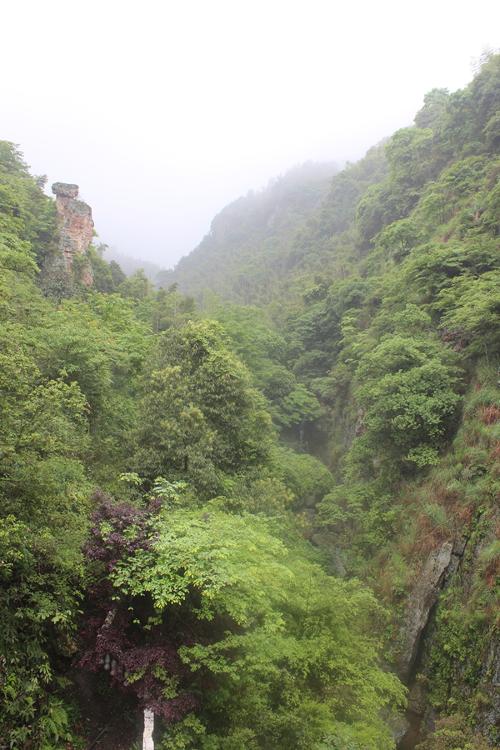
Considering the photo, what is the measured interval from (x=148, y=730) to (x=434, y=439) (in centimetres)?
1074

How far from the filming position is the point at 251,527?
9.27m

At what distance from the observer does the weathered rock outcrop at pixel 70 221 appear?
1152 inches

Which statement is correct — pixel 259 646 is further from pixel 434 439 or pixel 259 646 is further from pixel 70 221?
pixel 70 221

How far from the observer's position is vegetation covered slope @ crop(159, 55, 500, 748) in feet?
31.4

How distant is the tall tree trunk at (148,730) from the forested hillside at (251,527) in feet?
0.72

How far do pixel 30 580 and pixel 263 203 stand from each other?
103 meters

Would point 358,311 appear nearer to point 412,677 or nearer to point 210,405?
point 210,405

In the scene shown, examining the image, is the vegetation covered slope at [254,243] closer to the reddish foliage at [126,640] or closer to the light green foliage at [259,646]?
the reddish foliage at [126,640]

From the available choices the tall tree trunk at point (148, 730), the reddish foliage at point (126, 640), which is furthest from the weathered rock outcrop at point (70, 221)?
the tall tree trunk at point (148, 730)

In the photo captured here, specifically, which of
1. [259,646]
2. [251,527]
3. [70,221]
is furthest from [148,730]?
[70,221]

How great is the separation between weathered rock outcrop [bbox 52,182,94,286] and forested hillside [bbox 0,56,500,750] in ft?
9.08

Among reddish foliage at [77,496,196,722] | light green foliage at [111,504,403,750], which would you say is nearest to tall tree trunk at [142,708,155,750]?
reddish foliage at [77,496,196,722]

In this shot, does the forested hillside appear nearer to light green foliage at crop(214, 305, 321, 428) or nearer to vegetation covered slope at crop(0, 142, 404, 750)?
vegetation covered slope at crop(0, 142, 404, 750)

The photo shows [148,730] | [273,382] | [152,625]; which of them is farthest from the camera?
[273,382]
